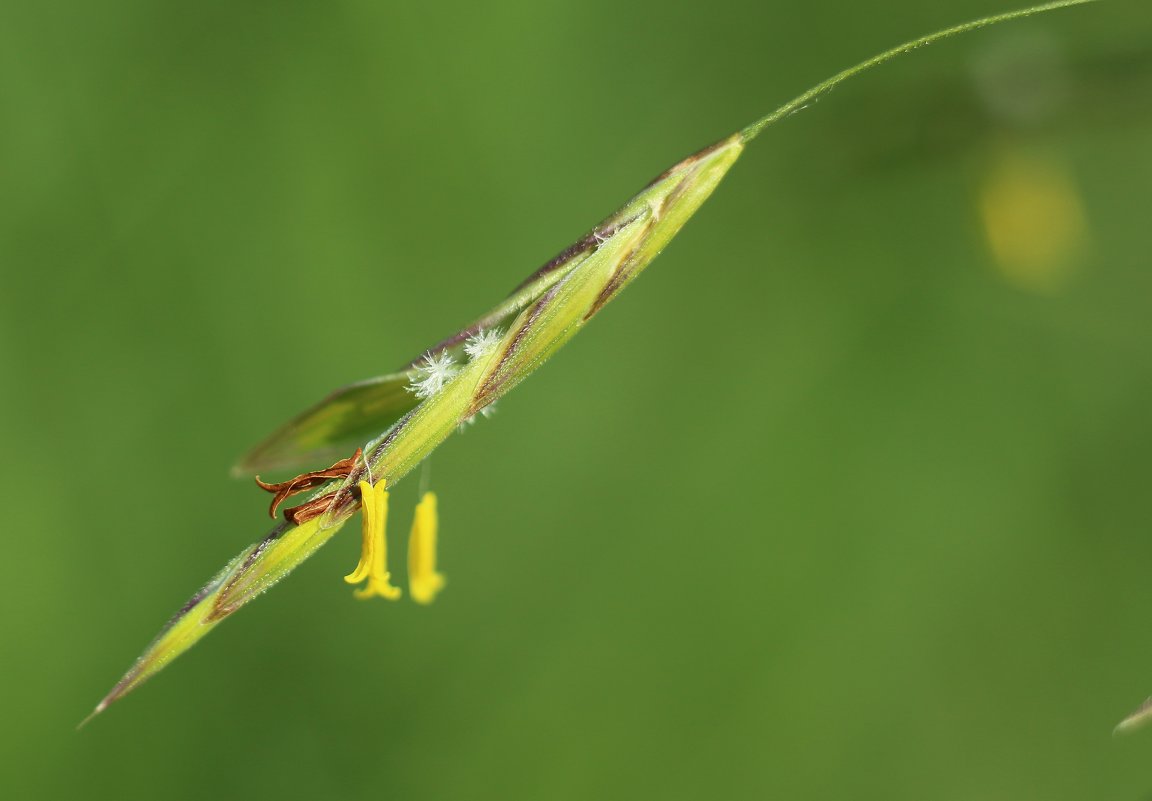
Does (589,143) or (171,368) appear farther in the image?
(589,143)

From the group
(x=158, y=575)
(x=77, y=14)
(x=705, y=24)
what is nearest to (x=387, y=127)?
(x=77, y=14)

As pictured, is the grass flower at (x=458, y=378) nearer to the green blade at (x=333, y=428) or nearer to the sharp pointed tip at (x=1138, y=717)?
the green blade at (x=333, y=428)

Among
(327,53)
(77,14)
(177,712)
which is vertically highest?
(77,14)

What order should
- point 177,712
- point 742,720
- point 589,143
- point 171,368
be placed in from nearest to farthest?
1. point 177,712
2. point 171,368
3. point 742,720
4. point 589,143

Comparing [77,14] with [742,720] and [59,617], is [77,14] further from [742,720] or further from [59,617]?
[742,720]

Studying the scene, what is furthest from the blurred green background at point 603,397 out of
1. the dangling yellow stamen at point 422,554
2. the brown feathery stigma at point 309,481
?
the brown feathery stigma at point 309,481

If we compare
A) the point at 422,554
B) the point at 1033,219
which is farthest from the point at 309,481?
the point at 1033,219

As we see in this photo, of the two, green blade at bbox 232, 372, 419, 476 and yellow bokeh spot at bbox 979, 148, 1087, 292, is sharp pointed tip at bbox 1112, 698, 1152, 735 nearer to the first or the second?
green blade at bbox 232, 372, 419, 476
